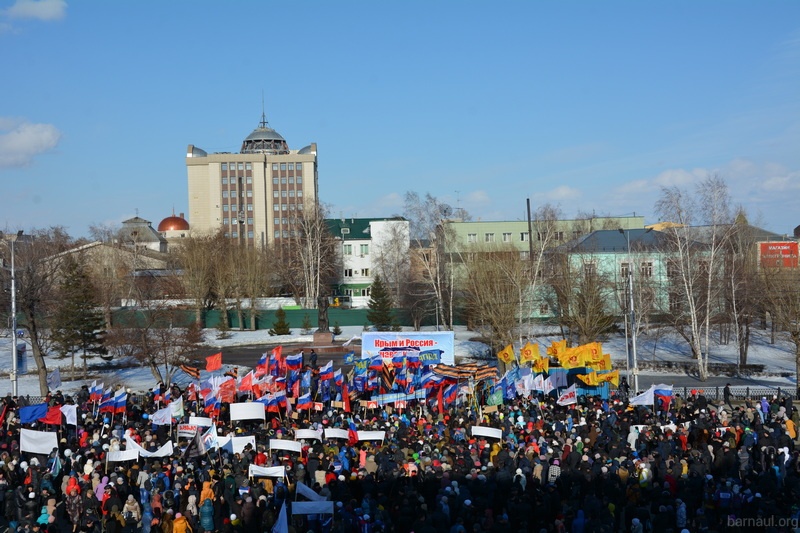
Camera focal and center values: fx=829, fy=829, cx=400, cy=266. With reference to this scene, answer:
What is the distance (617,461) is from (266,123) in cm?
10503

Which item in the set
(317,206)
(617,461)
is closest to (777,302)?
(617,461)

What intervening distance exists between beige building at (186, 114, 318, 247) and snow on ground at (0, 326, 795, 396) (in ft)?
169

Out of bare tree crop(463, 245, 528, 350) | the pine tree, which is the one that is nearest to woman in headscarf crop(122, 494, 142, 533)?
bare tree crop(463, 245, 528, 350)

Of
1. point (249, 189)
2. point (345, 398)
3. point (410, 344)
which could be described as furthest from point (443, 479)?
point (249, 189)

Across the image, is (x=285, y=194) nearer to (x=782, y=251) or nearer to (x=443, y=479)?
(x=782, y=251)

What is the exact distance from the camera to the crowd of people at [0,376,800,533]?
1326cm

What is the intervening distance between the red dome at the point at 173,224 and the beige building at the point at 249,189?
22510 millimetres

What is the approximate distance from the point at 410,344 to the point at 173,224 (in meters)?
102

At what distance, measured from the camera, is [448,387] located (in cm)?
2461

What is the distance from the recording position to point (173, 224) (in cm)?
12606

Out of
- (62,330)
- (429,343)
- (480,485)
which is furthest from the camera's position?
(62,330)

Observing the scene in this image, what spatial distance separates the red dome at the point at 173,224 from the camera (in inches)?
4951

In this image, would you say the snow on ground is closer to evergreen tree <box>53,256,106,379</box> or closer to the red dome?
evergreen tree <box>53,256,106,379</box>

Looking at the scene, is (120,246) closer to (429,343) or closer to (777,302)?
(429,343)
